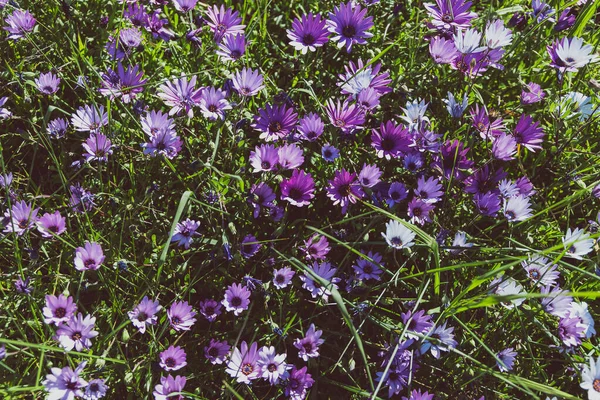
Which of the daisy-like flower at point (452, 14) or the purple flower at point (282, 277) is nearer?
the purple flower at point (282, 277)

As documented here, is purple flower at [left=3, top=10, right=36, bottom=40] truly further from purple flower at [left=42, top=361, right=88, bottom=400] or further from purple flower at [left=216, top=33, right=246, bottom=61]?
purple flower at [left=42, top=361, right=88, bottom=400]

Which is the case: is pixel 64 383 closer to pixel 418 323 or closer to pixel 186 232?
pixel 186 232

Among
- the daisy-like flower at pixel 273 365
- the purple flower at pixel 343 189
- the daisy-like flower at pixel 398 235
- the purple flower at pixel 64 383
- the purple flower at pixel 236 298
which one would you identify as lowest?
the purple flower at pixel 64 383

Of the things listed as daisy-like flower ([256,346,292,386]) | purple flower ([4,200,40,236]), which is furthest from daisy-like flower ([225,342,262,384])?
purple flower ([4,200,40,236])

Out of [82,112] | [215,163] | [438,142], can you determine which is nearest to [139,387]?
[215,163]

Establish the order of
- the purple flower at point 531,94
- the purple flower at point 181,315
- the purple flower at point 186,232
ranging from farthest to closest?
1. the purple flower at point 531,94
2. the purple flower at point 186,232
3. the purple flower at point 181,315

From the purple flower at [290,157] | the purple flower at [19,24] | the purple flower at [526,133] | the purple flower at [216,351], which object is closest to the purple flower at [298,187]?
the purple flower at [290,157]

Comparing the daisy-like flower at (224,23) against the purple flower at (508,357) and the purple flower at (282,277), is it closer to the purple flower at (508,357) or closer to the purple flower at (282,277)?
the purple flower at (282,277)

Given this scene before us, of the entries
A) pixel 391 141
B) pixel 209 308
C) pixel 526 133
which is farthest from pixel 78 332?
pixel 526 133
